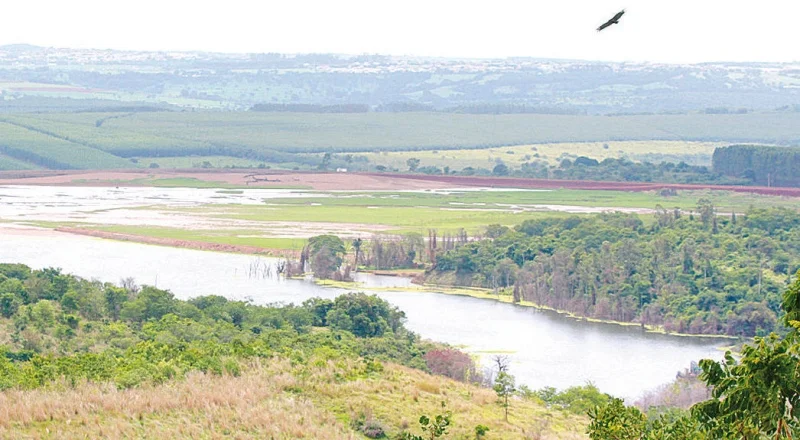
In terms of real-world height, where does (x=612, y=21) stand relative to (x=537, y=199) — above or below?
above

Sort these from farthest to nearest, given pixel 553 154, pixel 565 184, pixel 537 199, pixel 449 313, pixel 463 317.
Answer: pixel 553 154, pixel 565 184, pixel 537 199, pixel 449 313, pixel 463 317

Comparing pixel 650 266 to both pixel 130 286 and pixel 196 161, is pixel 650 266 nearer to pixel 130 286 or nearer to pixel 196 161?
pixel 130 286

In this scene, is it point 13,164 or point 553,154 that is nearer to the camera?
point 13,164

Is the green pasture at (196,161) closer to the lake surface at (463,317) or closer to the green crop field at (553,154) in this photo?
the green crop field at (553,154)

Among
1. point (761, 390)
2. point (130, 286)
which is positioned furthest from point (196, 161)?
point (761, 390)

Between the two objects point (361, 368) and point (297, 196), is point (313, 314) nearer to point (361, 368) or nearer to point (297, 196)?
point (361, 368)

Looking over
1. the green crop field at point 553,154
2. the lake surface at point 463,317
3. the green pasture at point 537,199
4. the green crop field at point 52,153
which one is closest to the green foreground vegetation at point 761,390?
the lake surface at point 463,317

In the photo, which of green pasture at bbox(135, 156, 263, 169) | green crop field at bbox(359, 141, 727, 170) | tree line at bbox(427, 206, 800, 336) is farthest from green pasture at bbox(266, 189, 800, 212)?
green crop field at bbox(359, 141, 727, 170)
